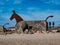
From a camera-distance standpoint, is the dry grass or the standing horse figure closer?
the dry grass

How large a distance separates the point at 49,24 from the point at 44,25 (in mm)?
1454

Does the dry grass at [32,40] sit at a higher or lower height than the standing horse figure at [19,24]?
lower

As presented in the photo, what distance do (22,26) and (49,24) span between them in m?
4.51

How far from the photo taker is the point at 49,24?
112 feet

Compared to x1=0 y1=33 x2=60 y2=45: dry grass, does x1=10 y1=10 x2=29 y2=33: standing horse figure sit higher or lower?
higher

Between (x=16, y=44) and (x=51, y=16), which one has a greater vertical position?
(x=51, y=16)

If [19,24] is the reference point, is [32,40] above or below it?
below

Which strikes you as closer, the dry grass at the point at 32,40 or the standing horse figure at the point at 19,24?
the dry grass at the point at 32,40

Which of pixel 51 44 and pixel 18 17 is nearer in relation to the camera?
pixel 51 44

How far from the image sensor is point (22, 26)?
32.5 metres

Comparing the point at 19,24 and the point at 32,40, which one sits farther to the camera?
the point at 19,24

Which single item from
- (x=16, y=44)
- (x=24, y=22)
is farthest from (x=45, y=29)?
(x=16, y=44)

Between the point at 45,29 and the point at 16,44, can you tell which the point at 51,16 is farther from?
the point at 16,44

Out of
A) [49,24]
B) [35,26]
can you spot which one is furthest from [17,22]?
[49,24]
